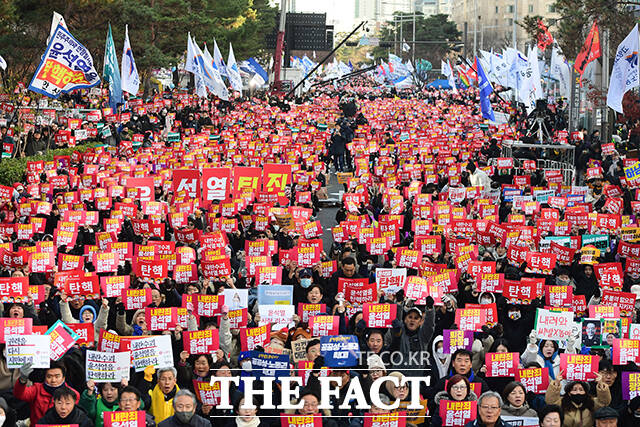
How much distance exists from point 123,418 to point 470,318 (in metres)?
3.82

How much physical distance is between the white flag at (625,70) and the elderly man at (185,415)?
45.6 ft

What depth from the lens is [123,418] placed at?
24.0 feet

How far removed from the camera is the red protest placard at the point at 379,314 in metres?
10.0

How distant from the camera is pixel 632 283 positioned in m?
12.4

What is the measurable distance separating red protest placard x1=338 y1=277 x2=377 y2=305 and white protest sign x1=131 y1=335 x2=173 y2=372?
3.19 m

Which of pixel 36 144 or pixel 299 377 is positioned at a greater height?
pixel 36 144

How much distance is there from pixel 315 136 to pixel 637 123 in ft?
34.7

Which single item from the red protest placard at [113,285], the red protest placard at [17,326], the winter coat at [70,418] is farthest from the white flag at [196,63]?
the winter coat at [70,418]

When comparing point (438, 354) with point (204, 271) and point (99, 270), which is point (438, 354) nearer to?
point (204, 271)

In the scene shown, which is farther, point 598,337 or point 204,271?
point 204,271

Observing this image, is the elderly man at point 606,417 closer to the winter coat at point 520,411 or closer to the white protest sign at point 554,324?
the winter coat at point 520,411

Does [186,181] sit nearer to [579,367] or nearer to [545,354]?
[545,354]

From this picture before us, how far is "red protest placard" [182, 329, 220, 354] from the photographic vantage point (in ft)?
29.4

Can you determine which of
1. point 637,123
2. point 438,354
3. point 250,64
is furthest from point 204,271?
point 250,64
